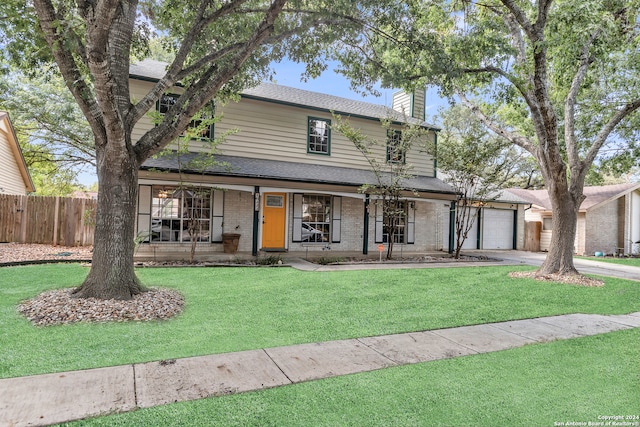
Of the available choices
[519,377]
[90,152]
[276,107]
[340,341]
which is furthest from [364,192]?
[90,152]

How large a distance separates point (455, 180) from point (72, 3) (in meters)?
12.1

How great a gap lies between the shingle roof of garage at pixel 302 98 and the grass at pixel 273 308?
619 cm

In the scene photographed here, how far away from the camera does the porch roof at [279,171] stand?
10.4 metres

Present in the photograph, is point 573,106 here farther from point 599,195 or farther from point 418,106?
point 599,195

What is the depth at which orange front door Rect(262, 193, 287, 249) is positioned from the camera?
13016mm

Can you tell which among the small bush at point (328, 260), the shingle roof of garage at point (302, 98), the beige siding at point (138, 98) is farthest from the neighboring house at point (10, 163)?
the small bush at point (328, 260)

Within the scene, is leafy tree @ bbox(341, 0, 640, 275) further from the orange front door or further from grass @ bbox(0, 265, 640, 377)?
the orange front door

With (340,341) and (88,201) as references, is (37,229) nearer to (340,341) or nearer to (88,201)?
(88,201)

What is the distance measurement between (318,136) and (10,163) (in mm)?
15789

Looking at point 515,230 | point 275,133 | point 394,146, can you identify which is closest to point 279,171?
point 275,133

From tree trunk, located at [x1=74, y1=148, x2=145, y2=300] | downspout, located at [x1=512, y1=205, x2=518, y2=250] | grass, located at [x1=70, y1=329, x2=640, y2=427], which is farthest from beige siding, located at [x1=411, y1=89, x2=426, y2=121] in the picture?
grass, located at [x1=70, y1=329, x2=640, y2=427]

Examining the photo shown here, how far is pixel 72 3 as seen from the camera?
7.22 meters

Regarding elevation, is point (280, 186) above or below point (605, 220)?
above

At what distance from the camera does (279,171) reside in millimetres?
12078
